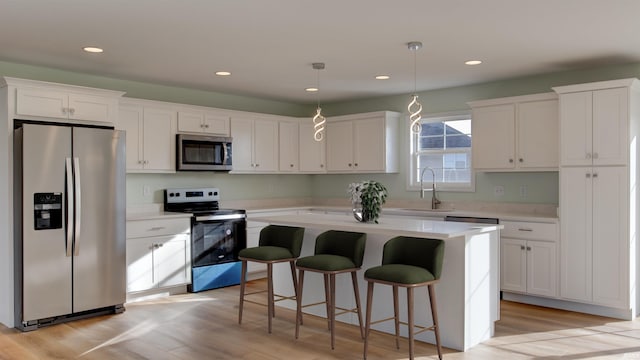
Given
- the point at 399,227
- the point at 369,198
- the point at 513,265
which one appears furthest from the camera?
the point at 513,265

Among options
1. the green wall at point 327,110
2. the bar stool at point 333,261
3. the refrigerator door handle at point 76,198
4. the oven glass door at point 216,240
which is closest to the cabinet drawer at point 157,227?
the oven glass door at point 216,240

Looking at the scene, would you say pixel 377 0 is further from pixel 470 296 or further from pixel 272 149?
pixel 272 149

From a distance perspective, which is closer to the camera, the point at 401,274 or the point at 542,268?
the point at 401,274

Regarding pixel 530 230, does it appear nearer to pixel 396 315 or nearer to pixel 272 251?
pixel 396 315

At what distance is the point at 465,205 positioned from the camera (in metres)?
6.09

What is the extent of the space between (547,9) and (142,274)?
14.2ft

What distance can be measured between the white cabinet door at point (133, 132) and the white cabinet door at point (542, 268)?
406cm

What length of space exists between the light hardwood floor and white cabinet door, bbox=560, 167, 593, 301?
10.6 inches

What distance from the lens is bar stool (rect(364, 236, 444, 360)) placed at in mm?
3359

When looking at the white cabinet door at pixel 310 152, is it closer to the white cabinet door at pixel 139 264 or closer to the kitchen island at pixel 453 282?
the white cabinet door at pixel 139 264

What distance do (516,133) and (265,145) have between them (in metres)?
3.08

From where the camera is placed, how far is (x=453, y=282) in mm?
3758

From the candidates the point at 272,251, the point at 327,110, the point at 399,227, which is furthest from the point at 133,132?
the point at 399,227

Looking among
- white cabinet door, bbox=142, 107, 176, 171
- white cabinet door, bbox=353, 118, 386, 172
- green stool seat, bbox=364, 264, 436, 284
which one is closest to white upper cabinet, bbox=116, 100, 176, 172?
white cabinet door, bbox=142, 107, 176, 171
